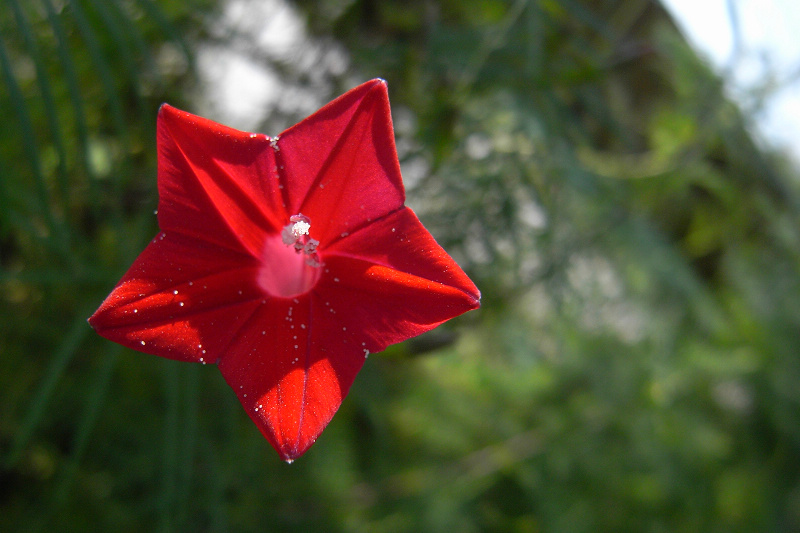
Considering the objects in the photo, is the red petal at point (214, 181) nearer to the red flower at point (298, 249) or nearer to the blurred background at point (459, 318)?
the red flower at point (298, 249)

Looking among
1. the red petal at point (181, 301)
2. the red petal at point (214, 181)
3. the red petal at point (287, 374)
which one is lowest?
the red petal at point (287, 374)

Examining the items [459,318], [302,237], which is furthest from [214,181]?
[459,318]

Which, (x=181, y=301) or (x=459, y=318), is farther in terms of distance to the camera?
(x=459, y=318)

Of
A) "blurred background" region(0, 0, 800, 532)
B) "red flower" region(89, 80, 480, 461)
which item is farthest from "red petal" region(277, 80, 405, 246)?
"blurred background" region(0, 0, 800, 532)

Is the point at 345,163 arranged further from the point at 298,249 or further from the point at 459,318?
the point at 459,318

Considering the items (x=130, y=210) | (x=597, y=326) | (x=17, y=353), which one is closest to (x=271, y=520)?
(x=17, y=353)

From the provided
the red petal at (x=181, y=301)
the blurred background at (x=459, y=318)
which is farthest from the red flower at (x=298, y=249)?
the blurred background at (x=459, y=318)
